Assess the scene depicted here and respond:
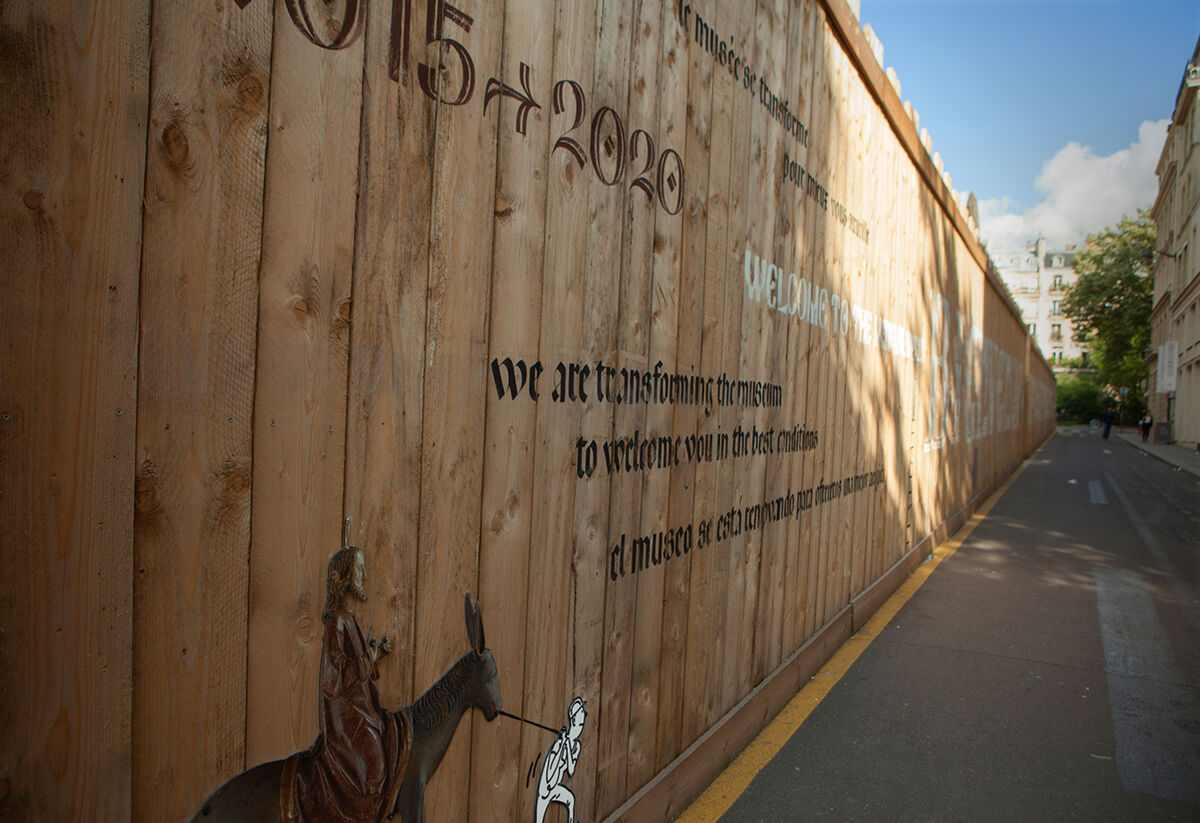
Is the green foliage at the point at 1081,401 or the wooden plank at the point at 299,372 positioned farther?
the green foliage at the point at 1081,401

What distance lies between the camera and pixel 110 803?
4.22 ft

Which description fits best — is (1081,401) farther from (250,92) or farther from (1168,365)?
(250,92)

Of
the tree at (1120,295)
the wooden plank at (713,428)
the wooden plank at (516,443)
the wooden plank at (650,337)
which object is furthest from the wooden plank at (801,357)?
the tree at (1120,295)

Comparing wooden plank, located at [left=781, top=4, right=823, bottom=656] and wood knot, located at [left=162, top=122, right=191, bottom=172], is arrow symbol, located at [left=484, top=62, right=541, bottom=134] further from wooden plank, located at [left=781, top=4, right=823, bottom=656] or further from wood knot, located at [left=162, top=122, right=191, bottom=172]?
wooden plank, located at [left=781, top=4, right=823, bottom=656]

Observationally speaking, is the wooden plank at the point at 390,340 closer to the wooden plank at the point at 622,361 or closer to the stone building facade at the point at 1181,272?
the wooden plank at the point at 622,361

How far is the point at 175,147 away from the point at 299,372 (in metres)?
0.46

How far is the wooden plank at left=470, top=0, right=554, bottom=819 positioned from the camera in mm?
2070

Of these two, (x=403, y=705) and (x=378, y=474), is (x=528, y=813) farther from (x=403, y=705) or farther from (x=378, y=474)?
(x=378, y=474)

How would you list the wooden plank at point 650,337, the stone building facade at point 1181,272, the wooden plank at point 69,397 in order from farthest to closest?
the stone building facade at point 1181,272
the wooden plank at point 650,337
the wooden plank at point 69,397

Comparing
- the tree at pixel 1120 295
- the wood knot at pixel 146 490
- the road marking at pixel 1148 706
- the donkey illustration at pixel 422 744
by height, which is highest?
the tree at pixel 1120 295

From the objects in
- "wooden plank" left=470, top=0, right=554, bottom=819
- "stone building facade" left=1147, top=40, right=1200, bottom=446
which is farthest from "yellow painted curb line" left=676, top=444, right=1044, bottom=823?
"stone building facade" left=1147, top=40, right=1200, bottom=446

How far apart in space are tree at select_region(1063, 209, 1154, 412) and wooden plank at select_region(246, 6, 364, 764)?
190ft

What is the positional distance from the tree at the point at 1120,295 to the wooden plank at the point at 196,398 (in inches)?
2289

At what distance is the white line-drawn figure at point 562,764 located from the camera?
2.37m
